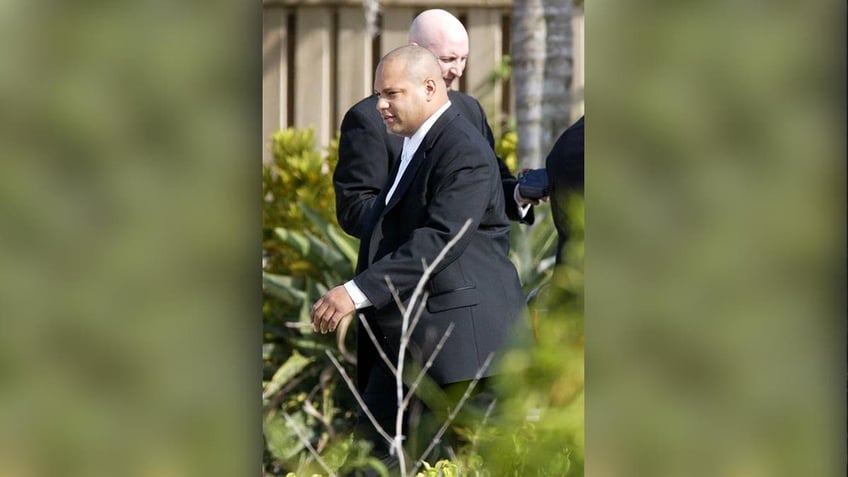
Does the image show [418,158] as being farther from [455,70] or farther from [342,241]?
[342,241]

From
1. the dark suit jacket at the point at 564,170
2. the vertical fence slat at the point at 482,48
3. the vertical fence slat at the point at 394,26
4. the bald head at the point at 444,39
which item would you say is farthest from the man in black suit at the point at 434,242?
the vertical fence slat at the point at 482,48

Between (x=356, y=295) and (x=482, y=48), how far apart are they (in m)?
4.60

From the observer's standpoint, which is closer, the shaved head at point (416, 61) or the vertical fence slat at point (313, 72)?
the shaved head at point (416, 61)

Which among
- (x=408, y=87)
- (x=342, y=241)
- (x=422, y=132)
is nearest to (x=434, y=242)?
(x=422, y=132)

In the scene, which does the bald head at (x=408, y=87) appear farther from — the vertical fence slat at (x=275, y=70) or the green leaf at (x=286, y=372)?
the vertical fence slat at (x=275, y=70)

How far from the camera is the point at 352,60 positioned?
8.32 m

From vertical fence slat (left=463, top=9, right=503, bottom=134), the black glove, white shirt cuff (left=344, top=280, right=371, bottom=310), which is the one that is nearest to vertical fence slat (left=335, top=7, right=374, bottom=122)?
vertical fence slat (left=463, top=9, right=503, bottom=134)

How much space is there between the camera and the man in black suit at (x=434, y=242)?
13.0 ft

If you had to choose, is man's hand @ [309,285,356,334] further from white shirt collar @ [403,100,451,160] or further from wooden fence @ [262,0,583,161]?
wooden fence @ [262,0,583,161]

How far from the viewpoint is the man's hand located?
12.8 feet

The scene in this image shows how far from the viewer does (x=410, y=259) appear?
394 centimetres

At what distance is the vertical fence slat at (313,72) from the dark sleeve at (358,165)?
3526mm
